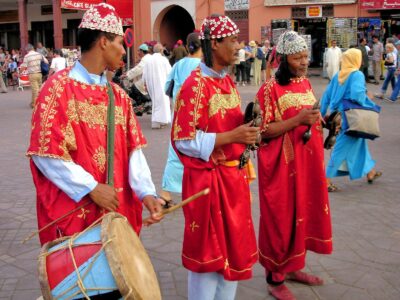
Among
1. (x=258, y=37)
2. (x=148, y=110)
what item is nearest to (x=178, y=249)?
(x=148, y=110)

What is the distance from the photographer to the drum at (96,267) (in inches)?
81.8

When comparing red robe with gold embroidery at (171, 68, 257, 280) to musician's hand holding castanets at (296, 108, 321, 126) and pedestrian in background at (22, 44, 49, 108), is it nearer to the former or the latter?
musician's hand holding castanets at (296, 108, 321, 126)

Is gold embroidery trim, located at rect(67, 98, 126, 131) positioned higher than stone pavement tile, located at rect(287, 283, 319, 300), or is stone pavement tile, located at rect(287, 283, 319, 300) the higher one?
gold embroidery trim, located at rect(67, 98, 126, 131)

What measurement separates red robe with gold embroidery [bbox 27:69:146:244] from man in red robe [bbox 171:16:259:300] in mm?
468

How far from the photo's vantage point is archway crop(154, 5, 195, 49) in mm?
28375

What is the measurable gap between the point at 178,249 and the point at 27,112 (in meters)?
11.7

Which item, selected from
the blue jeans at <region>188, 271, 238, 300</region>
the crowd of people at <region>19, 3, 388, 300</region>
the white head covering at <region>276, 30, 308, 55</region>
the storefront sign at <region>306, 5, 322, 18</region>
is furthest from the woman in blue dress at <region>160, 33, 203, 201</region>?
the storefront sign at <region>306, 5, 322, 18</region>

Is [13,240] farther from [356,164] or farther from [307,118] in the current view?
[356,164]

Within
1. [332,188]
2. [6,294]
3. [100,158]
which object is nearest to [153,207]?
[100,158]

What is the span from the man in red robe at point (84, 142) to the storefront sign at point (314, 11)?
2294cm

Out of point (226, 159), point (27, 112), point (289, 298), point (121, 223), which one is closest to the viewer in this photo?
point (121, 223)

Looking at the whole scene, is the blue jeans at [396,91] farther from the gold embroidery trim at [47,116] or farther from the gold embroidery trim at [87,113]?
the gold embroidery trim at [47,116]

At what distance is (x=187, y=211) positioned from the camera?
2998mm

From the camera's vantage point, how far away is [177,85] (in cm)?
658
